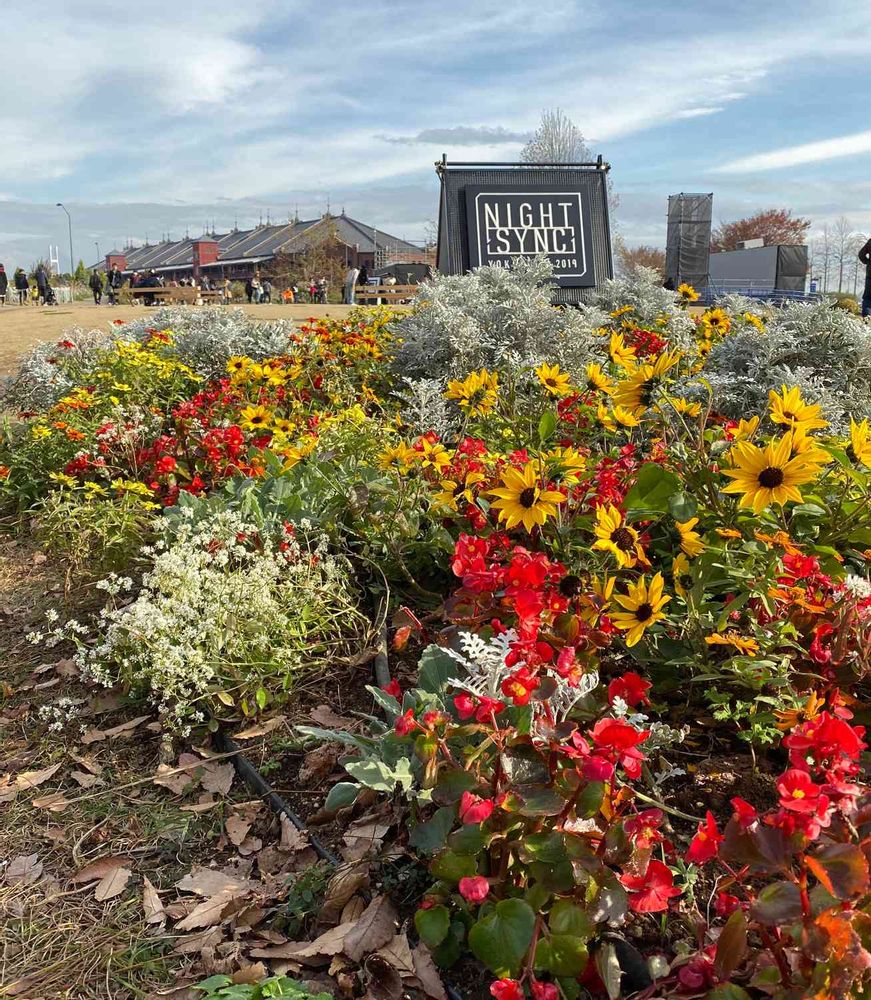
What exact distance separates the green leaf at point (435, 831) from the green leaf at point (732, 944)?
52 cm

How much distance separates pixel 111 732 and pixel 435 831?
1442mm

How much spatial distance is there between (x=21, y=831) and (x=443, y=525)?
1.54 m

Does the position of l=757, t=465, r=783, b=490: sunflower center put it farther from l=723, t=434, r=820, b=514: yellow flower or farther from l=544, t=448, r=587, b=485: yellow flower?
l=544, t=448, r=587, b=485: yellow flower

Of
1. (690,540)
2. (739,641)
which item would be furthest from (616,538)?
(739,641)

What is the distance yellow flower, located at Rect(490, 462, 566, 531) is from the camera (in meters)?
2.12

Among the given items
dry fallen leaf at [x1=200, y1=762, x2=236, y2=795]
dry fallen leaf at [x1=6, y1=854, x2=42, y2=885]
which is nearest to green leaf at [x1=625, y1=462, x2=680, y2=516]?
dry fallen leaf at [x1=200, y1=762, x2=236, y2=795]

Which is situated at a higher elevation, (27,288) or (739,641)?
(27,288)

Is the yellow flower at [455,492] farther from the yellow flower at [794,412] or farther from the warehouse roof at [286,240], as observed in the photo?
the warehouse roof at [286,240]

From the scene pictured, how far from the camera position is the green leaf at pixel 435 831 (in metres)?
1.58

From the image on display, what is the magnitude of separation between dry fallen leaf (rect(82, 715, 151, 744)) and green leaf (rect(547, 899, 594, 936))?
165cm

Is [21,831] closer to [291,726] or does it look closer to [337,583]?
[291,726]

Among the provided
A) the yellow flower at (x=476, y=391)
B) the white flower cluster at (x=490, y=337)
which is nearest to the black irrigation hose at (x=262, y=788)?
the yellow flower at (x=476, y=391)

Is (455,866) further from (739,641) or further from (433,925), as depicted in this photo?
(739,641)

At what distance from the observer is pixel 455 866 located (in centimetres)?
151
